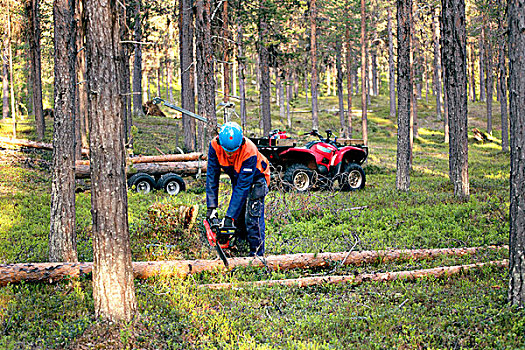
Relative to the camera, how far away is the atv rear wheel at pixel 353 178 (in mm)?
15359

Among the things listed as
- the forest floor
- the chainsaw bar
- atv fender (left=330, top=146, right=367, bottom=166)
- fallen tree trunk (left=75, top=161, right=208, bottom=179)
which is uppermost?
atv fender (left=330, top=146, right=367, bottom=166)

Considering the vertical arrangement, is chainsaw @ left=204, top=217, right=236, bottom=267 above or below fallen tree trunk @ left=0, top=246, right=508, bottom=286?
above

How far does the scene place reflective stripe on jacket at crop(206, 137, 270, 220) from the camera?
275 inches

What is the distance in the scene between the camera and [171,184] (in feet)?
48.7

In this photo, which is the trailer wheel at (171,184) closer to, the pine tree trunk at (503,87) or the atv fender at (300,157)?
the atv fender at (300,157)

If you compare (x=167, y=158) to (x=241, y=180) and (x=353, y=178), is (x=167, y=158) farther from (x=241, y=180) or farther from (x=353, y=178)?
(x=241, y=180)

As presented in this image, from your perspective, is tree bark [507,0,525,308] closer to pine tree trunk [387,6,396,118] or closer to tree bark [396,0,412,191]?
tree bark [396,0,412,191]

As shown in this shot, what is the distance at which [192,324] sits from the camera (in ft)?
16.7

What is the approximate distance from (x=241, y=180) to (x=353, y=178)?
9.27 meters

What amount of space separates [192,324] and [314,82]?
24.0 m

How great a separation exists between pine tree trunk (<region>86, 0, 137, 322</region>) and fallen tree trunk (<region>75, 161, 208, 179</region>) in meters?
9.92

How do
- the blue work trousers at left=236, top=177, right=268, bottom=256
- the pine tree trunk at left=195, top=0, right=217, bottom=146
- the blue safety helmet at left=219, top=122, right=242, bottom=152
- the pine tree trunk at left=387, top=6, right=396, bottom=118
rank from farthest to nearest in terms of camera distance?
the pine tree trunk at left=387, top=6, right=396, bottom=118, the pine tree trunk at left=195, top=0, right=217, bottom=146, the blue work trousers at left=236, top=177, right=268, bottom=256, the blue safety helmet at left=219, top=122, right=242, bottom=152

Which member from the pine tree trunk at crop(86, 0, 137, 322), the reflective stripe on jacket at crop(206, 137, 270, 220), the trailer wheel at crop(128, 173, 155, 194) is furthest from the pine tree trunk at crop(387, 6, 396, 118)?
the pine tree trunk at crop(86, 0, 137, 322)

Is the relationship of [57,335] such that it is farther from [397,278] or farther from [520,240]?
[520,240]
